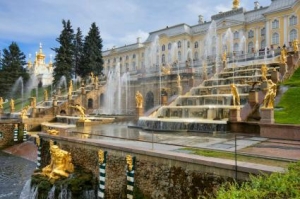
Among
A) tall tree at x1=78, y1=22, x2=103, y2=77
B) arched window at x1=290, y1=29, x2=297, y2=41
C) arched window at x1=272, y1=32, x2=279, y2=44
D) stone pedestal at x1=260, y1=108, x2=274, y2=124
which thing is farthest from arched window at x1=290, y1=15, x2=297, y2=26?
stone pedestal at x1=260, y1=108, x2=274, y2=124

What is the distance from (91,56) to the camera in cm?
5506

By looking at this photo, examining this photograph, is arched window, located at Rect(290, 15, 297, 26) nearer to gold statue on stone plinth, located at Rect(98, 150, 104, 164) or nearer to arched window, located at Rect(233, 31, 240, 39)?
arched window, located at Rect(233, 31, 240, 39)

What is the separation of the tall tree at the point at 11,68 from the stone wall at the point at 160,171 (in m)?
56.0

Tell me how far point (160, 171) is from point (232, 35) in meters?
65.3

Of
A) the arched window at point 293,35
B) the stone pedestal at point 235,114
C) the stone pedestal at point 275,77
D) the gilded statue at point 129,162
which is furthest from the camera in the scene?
the arched window at point 293,35

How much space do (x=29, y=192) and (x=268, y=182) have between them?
10401 mm

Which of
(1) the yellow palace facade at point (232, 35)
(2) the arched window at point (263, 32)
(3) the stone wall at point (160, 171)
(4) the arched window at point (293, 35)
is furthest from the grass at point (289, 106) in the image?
(2) the arched window at point (263, 32)

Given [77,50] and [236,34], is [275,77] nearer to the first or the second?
[77,50]

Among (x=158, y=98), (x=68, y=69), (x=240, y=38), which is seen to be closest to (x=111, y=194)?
(x=158, y=98)

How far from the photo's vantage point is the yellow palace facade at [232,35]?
195ft

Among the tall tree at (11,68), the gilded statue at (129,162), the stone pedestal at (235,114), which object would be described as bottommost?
the gilded statue at (129,162)

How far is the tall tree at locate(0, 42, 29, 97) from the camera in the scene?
202 feet

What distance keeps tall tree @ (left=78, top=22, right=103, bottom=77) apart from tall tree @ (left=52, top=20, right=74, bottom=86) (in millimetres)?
2431

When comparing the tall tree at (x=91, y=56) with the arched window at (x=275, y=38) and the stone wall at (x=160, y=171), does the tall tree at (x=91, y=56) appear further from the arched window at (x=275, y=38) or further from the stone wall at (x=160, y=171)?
the stone wall at (x=160, y=171)
